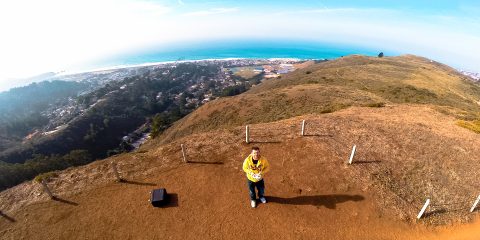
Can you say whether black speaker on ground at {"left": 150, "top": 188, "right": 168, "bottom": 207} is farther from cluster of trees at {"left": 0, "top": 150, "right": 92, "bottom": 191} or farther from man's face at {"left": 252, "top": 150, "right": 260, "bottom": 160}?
cluster of trees at {"left": 0, "top": 150, "right": 92, "bottom": 191}

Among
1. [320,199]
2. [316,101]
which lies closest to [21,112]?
[316,101]

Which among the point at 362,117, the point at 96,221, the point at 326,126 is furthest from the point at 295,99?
the point at 96,221

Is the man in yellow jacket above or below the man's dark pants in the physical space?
above

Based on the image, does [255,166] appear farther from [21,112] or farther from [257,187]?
[21,112]

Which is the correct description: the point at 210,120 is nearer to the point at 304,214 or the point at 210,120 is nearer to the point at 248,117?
the point at 248,117

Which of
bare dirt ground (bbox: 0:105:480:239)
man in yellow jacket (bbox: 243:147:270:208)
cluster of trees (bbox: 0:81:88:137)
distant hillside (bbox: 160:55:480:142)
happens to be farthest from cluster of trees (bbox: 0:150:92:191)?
cluster of trees (bbox: 0:81:88:137)

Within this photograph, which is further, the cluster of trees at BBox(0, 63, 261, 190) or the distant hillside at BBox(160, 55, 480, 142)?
the cluster of trees at BBox(0, 63, 261, 190)
